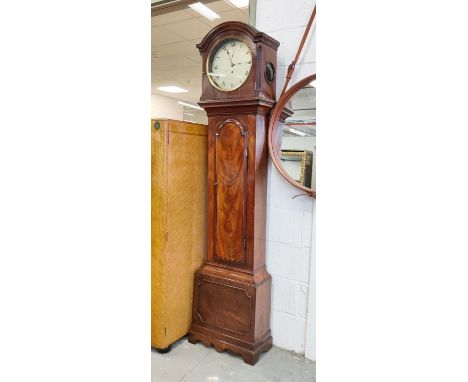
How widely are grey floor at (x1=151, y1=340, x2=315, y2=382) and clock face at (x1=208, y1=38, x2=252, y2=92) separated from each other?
1.51m

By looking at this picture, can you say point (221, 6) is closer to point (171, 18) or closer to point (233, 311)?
point (171, 18)

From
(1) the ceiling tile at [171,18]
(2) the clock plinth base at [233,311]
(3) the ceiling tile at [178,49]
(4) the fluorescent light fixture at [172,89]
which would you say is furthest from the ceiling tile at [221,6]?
(4) the fluorescent light fixture at [172,89]

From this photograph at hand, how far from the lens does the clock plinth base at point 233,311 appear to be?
6.42 feet

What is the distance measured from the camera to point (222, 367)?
192 centimetres

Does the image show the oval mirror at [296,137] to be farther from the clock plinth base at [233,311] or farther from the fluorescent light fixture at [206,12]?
the fluorescent light fixture at [206,12]

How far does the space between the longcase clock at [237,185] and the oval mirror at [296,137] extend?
2.7 inches

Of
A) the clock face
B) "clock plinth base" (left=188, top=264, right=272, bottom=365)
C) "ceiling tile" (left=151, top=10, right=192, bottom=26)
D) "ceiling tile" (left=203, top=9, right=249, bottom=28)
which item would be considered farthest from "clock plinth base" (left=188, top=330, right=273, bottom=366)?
"ceiling tile" (left=151, top=10, right=192, bottom=26)

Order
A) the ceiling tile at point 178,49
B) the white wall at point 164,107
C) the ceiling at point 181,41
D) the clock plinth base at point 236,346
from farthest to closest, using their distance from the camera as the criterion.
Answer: the white wall at point 164,107 → the ceiling tile at point 178,49 → the ceiling at point 181,41 → the clock plinth base at point 236,346

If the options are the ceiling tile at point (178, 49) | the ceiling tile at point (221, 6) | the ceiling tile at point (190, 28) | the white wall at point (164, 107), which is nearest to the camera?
the ceiling tile at point (221, 6)

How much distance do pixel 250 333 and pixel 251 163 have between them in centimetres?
95
